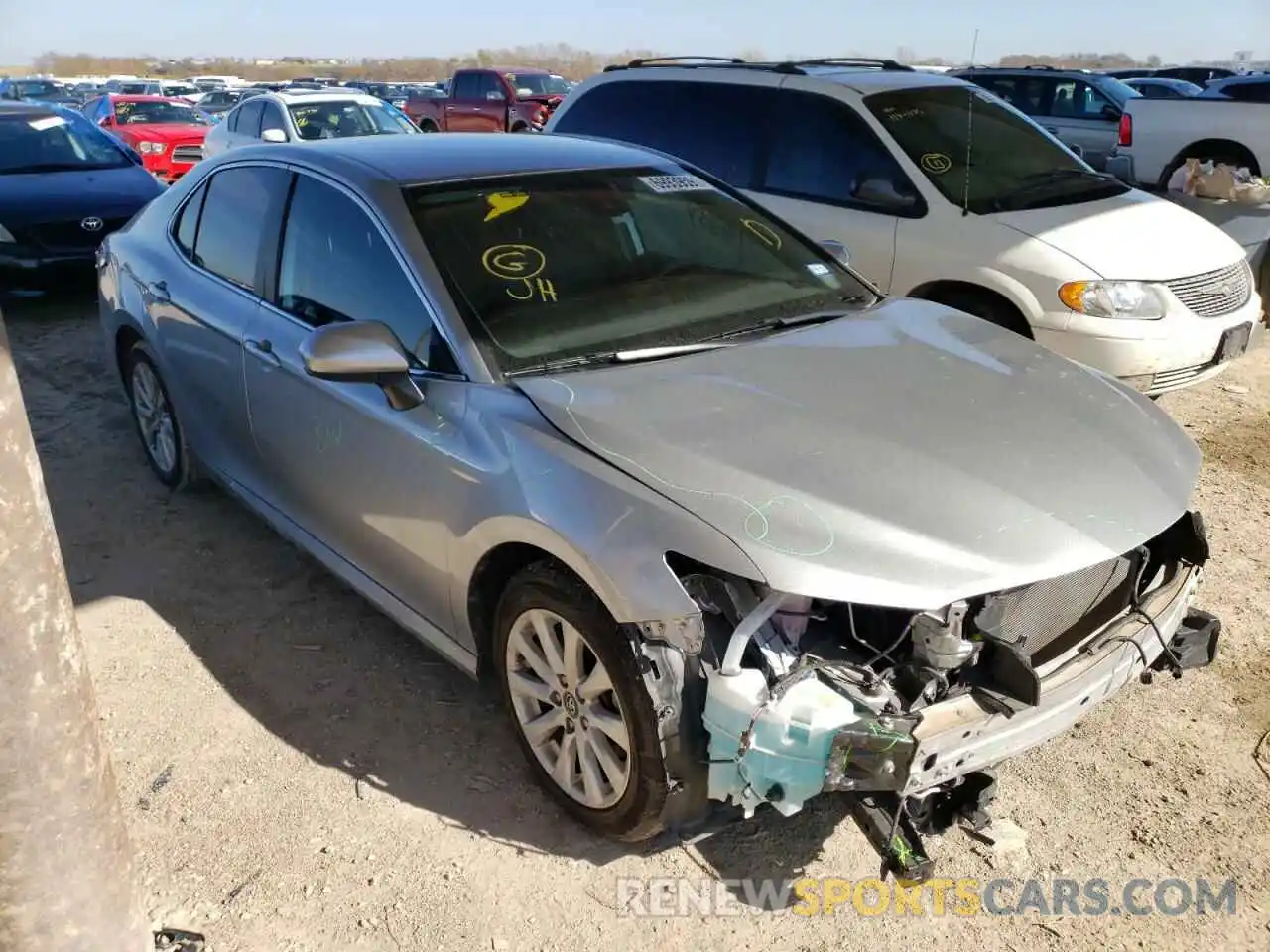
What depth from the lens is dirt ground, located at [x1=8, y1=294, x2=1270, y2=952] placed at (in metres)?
2.59

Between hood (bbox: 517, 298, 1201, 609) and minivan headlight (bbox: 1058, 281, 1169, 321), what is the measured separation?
6.78ft

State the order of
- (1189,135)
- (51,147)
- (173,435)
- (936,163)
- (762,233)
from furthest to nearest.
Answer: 1. (1189,135)
2. (51,147)
3. (936,163)
4. (173,435)
5. (762,233)

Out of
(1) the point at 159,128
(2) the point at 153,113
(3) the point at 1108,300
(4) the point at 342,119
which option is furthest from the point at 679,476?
(2) the point at 153,113

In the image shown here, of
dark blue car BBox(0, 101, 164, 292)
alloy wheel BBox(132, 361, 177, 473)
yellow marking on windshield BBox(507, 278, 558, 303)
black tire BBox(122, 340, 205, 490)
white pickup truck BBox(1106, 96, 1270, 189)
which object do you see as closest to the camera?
yellow marking on windshield BBox(507, 278, 558, 303)

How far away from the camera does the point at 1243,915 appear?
8.54 feet

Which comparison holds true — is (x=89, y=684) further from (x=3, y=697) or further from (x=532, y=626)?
(x=532, y=626)

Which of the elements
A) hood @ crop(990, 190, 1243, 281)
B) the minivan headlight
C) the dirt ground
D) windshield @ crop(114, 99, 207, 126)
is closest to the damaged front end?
the dirt ground

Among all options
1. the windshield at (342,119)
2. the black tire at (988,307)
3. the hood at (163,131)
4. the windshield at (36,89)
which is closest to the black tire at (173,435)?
the black tire at (988,307)

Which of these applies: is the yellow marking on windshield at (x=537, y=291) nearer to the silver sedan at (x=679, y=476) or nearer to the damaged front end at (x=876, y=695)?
the silver sedan at (x=679, y=476)

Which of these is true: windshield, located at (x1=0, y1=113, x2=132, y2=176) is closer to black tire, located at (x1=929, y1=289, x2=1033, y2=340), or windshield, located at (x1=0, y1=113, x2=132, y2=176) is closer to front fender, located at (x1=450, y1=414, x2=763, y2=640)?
black tire, located at (x1=929, y1=289, x2=1033, y2=340)

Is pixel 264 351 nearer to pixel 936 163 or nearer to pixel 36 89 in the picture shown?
pixel 936 163

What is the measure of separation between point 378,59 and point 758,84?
13770 centimetres

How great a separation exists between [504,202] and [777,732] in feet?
6.48

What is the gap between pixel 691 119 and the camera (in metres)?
6.73
